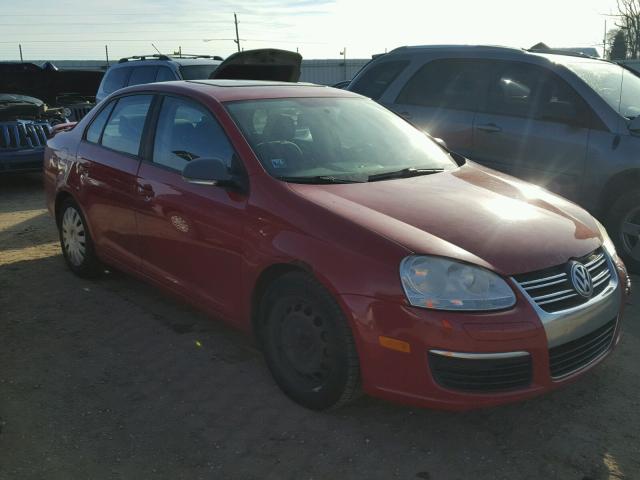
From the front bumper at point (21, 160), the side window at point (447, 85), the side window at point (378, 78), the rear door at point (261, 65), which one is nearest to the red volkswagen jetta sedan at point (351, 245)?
the side window at point (447, 85)

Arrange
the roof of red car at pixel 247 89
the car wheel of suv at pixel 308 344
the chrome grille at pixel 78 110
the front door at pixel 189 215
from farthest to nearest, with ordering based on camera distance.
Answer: the chrome grille at pixel 78 110
the roof of red car at pixel 247 89
the front door at pixel 189 215
the car wheel of suv at pixel 308 344

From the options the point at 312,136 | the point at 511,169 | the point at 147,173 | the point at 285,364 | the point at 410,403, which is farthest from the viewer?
the point at 511,169

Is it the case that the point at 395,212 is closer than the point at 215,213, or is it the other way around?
the point at 395,212

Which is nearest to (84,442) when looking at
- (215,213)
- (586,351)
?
(215,213)

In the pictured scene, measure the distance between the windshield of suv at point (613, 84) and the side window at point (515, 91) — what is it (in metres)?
0.32

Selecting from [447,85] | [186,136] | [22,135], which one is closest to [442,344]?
[186,136]

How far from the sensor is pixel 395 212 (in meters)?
3.10

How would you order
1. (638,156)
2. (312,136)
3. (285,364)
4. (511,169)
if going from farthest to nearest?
(511,169) < (638,156) < (312,136) < (285,364)

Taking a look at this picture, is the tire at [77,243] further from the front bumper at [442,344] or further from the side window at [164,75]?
the side window at [164,75]

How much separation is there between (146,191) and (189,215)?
0.53m

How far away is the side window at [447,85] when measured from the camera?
6.07m

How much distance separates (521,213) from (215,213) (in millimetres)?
1641

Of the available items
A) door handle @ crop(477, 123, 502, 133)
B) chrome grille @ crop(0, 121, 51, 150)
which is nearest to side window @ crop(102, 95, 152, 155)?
door handle @ crop(477, 123, 502, 133)

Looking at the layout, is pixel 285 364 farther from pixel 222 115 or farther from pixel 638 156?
pixel 638 156
